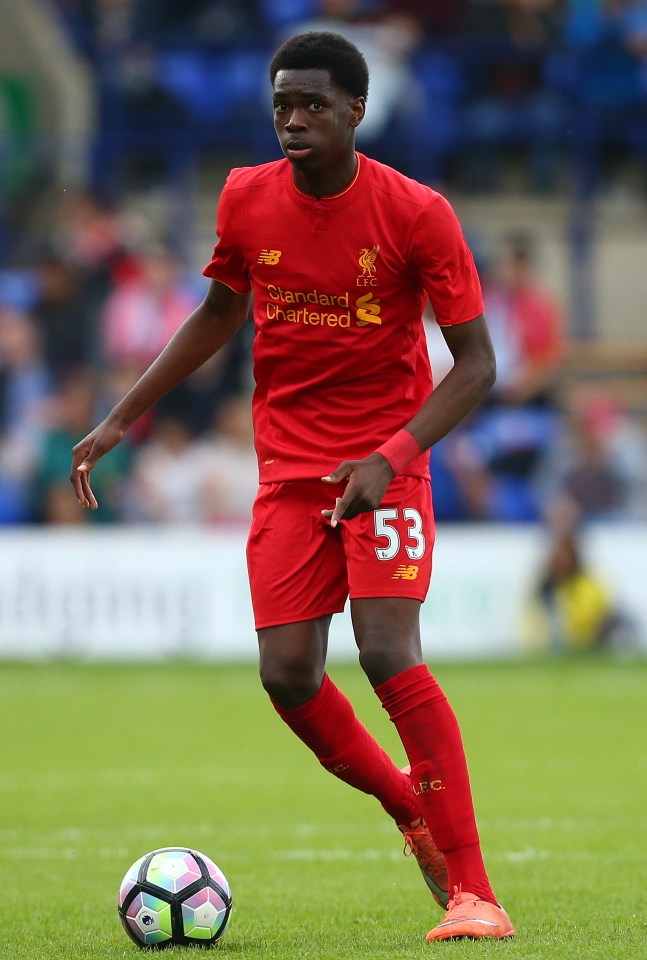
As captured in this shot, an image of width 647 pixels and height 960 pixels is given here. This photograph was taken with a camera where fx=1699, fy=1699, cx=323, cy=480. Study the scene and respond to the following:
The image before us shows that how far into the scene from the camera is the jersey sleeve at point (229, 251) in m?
5.18

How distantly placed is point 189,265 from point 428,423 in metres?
14.2

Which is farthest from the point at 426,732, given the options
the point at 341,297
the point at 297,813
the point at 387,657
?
the point at 297,813

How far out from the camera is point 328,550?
5.13 meters

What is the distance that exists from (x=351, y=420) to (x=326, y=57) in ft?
3.51

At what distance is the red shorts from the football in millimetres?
801

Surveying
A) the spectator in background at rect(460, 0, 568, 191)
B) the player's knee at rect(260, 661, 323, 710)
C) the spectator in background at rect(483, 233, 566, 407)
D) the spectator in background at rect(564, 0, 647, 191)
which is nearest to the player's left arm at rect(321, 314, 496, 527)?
the player's knee at rect(260, 661, 323, 710)

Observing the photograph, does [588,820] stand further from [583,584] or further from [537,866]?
[583,584]

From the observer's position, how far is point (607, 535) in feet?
46.9

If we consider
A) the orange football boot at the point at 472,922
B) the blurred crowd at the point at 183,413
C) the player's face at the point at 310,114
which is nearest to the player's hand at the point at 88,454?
the player's face at the point at 310,114

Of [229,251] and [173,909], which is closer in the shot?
[173,909]

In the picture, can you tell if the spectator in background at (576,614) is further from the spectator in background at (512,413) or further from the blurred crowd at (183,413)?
the spectator in background at (512,413)

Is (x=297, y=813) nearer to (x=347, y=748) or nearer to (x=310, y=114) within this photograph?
(x=347, y=748)

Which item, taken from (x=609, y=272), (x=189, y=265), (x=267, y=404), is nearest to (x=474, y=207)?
(x=609, y=272)

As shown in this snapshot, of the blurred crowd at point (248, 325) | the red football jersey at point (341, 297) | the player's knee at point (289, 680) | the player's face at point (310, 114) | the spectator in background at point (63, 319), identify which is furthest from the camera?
the spectator in background at point (63, 319)
